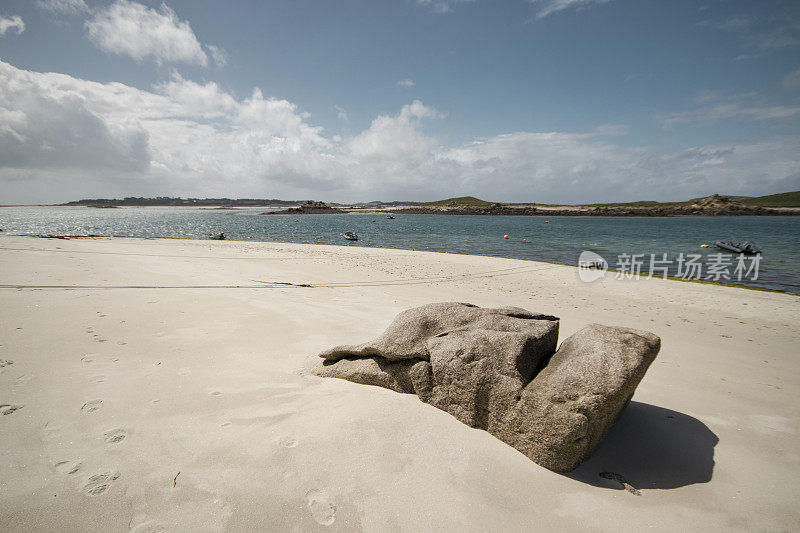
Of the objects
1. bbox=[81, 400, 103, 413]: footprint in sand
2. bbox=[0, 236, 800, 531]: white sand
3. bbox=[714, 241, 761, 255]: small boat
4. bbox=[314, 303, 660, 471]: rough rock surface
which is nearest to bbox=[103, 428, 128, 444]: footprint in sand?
bbox=[0, 236, 800, 531]: white sand

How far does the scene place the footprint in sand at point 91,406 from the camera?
13.3 ft

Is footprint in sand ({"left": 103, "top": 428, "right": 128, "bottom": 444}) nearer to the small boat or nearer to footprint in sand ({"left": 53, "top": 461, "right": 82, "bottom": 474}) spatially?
footprint in sand ({"left": 53, "top": 461, "right": 82, "bottom": 474})

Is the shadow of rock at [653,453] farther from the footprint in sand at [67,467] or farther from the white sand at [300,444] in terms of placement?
the footprint in sand at [67,467]

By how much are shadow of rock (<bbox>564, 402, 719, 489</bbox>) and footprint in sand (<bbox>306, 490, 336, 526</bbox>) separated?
2.43 m

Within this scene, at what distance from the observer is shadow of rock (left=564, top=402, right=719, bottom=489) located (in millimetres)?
3494

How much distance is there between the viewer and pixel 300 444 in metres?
3.68

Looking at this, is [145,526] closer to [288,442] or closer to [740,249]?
[288,442]

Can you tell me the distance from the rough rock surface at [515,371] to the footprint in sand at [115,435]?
2.62 meters

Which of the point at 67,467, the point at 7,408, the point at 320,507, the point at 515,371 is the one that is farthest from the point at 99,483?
the point at 515,371

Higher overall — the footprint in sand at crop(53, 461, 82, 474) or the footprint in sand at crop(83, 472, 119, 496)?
the footprint in sand at crop(53, 461, 82, 474)

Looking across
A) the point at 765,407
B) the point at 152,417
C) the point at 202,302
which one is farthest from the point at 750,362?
the point at 202,302

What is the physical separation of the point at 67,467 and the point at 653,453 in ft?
20.5

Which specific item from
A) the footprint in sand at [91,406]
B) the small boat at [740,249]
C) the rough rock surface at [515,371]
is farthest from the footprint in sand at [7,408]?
the small boat at [740,249]

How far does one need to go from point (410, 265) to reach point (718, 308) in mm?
15193
